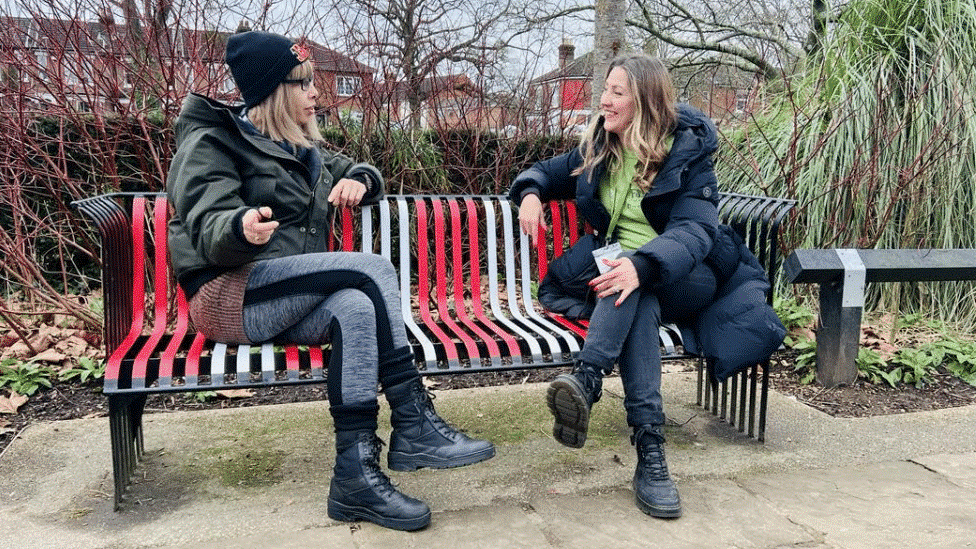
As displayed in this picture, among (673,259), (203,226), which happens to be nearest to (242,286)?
(203,226)

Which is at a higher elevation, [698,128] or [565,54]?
[565,54]

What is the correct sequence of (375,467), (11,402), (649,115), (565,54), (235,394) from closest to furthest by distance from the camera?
(375,467), (649,115), (11,402), (235,394), (565,54)

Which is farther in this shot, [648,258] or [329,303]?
[648,258]

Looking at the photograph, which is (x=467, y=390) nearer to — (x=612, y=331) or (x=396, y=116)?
(x=612, y=331)

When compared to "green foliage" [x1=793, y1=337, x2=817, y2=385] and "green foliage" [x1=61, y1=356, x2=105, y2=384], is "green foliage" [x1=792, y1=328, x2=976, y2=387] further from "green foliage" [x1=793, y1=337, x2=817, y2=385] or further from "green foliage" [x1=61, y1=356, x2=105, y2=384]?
"green foliage" [x1=61, y1=356, x2=105, y2=384]

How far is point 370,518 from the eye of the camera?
2.42 meters

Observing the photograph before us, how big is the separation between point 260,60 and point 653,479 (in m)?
1.90

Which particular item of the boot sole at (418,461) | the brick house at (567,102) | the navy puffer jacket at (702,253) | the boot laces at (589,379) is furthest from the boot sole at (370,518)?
the brick house at (567,102)

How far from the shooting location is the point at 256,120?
2.71m

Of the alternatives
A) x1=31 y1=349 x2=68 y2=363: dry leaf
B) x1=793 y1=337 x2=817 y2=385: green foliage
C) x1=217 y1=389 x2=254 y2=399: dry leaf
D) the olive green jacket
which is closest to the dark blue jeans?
the olive green jacket

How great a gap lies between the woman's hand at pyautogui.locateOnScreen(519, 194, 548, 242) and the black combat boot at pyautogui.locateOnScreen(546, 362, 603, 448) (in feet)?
2.26

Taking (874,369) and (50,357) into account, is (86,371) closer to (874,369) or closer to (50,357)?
(50,357)

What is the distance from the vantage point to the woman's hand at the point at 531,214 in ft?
10.2

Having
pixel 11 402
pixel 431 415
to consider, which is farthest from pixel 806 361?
pixel 11 402
